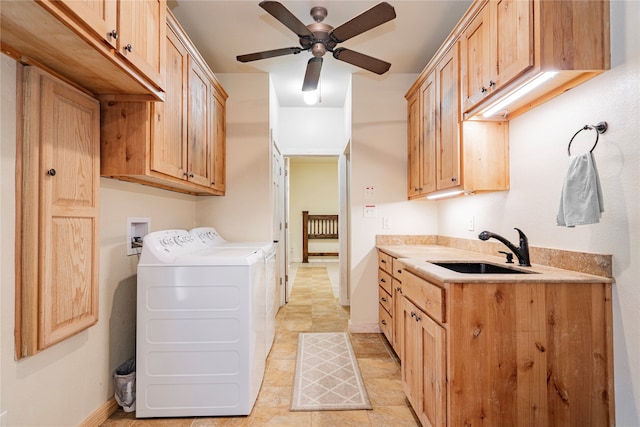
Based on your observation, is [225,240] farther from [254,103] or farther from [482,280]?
[482,280]

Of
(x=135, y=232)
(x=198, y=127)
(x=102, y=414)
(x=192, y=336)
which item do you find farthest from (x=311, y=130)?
(x=102, y=414)

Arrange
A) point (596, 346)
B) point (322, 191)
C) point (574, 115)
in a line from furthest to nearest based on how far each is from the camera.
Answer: point (322, 191)
point (574, 115)
point (596, 346)

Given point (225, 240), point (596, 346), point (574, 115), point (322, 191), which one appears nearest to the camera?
point (596, 346)

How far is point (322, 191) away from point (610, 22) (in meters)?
6.95

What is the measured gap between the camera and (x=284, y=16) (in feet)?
6.31

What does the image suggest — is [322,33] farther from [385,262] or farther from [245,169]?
[385,262]

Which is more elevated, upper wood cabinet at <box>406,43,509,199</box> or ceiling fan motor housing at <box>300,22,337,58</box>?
ceiling fan motor housing at <box>300,22,337,58</box>

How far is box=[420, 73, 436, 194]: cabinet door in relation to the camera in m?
2.61

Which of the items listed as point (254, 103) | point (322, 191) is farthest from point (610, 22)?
point (322, 191)

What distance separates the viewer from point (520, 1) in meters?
1.44

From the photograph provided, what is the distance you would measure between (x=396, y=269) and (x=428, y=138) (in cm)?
116

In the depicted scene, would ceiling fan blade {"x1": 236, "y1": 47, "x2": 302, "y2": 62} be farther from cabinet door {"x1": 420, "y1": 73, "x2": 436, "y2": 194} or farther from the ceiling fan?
cabinet door {"x1": 420, "y1": 73, "x2": 436, "y2": 194}

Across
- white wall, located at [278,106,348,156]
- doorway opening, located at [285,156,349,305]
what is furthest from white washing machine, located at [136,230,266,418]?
doorway opening, located at [285,156,349,305]

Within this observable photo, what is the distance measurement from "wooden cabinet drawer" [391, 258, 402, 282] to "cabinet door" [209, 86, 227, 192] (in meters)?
1.73
